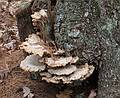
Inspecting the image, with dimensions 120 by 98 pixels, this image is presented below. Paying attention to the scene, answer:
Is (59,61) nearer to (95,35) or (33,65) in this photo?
(33,65)

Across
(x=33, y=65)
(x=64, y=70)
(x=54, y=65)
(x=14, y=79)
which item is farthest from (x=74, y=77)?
(x=14, y=79)

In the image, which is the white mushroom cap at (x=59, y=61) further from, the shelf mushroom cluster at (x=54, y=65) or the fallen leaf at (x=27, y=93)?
the fallen leaf at (x=27, y=93)

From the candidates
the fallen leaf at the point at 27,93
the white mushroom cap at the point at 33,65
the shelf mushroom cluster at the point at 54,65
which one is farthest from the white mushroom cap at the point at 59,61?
the fallen leaf at the point at 27,93

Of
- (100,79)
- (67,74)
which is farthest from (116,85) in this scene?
(67,74)

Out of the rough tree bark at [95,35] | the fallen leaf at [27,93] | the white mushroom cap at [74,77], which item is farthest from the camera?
the fallen leaf at [27,93]

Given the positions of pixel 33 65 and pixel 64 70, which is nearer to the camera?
pixel 64 70

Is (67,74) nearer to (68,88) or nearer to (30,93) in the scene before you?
(68,88)
